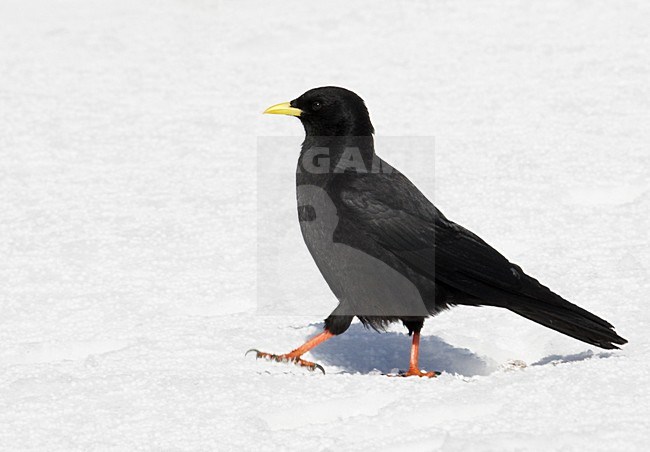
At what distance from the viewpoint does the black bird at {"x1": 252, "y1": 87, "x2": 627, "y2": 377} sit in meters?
6.23

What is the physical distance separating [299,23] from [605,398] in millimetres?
11136

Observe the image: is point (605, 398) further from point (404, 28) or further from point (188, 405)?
point (404, 28)

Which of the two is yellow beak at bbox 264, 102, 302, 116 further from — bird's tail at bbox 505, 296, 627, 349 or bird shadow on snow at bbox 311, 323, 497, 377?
bird's tail at bbox 505, 296, 627, 349

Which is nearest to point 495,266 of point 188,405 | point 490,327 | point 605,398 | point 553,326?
point 553,326

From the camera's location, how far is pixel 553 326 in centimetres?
610

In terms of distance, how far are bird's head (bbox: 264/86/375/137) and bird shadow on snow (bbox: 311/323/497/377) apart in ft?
5.09

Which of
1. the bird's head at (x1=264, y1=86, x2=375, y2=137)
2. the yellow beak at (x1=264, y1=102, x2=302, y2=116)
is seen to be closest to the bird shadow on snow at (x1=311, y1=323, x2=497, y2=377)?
the bird's head at (x1=264, y1=86, x2=375, y2=137)

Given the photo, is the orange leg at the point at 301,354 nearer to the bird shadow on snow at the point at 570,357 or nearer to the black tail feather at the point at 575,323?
the black tail feather at the point at 575,323

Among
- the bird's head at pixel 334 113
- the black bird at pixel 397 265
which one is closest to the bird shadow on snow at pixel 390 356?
the black bird at pixel 397 265

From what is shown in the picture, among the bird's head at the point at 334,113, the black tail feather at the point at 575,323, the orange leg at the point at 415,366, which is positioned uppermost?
the bird's head at the point at 334,113

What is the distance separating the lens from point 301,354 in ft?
21.2

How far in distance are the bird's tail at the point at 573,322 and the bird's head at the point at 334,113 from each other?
183 centimetres

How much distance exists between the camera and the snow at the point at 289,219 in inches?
200

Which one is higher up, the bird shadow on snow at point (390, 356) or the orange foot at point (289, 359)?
the orange foot at point (289, 359)
